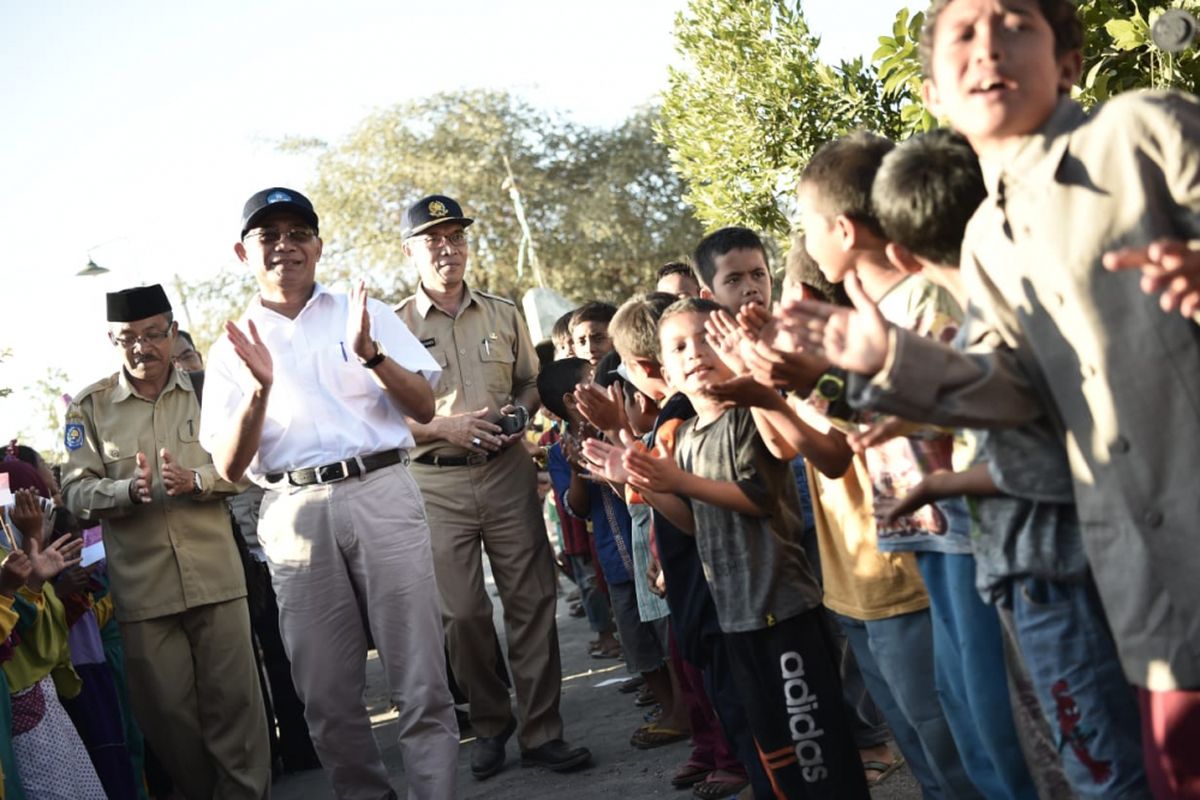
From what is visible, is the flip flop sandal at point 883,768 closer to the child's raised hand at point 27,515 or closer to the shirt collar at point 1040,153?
the shirt collar at point 1040,153

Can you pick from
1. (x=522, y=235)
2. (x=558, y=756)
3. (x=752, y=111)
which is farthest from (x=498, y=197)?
(x=558, y=756)

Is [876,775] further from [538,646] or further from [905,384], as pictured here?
[905,384]

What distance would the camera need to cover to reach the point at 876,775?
16.6ft

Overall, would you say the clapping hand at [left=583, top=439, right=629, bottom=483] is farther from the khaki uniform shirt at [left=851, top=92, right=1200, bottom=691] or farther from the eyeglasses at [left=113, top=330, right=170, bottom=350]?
the eyeglasses at [left=113, top=330, right=170, bottom=350]

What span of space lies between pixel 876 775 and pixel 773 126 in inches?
288

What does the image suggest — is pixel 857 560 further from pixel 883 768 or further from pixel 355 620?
pixel 355 620

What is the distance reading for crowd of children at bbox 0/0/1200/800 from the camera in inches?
93.2

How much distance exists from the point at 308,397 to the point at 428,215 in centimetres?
173

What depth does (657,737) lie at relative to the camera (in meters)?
6.30

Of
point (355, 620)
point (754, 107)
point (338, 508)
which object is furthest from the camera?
point (754, 107)

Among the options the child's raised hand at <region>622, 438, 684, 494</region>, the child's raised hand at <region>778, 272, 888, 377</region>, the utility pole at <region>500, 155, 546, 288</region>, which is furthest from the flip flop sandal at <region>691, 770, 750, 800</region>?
the utility pole at <region>500, 155, 546, 288</region>

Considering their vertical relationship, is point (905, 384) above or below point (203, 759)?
above

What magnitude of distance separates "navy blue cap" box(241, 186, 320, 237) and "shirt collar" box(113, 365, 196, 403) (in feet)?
4.16

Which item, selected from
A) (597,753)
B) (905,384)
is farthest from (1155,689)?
(597,753)
